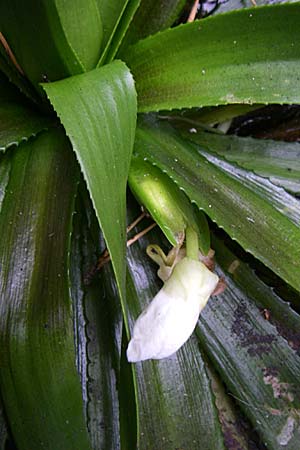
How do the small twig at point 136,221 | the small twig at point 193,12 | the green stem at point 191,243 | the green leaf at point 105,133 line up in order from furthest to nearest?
the small twig at point 193,12, the small twig at point 136,221, the green stem at point 191,243, the green leaf at point 105,133

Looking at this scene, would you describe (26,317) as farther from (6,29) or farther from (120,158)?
(6,29)

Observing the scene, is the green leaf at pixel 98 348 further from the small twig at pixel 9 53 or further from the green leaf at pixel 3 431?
the small twig at pixel 9 53

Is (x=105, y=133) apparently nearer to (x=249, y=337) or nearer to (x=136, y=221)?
(x=136, y=221)

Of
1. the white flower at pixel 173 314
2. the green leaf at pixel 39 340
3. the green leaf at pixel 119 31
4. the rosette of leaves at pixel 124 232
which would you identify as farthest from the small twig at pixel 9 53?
the white flower at pixel 173 314

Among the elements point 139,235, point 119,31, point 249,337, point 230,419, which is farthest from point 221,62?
point 230,419

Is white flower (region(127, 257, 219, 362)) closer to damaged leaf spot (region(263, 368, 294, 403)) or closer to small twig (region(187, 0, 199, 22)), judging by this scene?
damaged leaf spot (region(263, 368, 294, 403))

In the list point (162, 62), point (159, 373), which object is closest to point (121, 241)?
point (159, 373)
